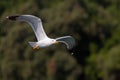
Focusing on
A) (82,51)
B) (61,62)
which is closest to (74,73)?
(61,62)

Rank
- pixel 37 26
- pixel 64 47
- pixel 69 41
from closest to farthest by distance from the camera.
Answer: pixel 69 41 → pixel 37 26 → pixel 64 47

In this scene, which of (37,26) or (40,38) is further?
(37,26)

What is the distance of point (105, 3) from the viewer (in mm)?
31609

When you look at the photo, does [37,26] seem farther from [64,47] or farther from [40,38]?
[64,47]

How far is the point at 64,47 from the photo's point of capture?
2547 cm

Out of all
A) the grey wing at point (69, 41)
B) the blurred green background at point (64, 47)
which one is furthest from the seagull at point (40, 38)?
the blurred green background at point (64, 47)

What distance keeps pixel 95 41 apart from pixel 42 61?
3740 mm

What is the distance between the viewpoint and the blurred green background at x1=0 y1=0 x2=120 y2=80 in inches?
1021

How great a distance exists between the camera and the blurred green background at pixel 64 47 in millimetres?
25922

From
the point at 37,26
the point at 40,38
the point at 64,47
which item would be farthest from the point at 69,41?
the point at 64,47

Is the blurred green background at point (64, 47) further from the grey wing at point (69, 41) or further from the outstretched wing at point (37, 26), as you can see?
the grey wing at point (69, 41)

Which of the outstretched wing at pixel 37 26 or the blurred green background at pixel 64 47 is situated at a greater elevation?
the outstretched wing at pixel 37 26

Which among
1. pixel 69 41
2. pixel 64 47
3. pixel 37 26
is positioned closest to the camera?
pixel 69 41

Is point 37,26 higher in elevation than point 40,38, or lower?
higher
